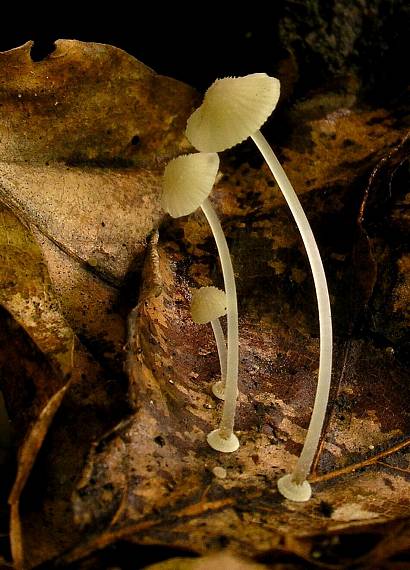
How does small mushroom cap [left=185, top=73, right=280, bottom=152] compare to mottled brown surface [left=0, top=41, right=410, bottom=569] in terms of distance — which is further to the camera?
small mushroom cap [left=185, top=73, right=280, bottom=152]

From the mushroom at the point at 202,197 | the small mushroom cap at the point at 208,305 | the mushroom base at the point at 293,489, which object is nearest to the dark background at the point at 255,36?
the mushroom at the point at 202,197

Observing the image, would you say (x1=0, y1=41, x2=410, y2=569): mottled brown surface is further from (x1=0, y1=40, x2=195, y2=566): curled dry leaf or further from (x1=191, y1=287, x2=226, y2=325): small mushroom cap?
(x1=191, y1=287, x2=226, y2=325): small mushroom cap

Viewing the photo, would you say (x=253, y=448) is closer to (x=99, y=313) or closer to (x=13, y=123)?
(x=99, y=313)

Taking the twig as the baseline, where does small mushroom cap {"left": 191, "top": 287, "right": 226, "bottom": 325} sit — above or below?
above

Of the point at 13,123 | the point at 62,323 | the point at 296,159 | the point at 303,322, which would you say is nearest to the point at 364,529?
the point at 303,322

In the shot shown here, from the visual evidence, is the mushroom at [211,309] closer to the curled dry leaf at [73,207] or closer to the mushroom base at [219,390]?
the mushroom base at [219,390]

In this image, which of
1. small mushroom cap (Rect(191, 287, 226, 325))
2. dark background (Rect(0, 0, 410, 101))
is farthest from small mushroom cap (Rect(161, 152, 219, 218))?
dark background (Rect(0, 0, 410, 101))

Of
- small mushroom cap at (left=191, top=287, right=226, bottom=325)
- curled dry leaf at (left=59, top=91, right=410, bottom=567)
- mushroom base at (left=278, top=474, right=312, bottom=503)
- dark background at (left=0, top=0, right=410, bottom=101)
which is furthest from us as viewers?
dark background at (left=0, top=0, right=410, bottom=101)

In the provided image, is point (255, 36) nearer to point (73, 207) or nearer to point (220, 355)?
point (73, 207)
